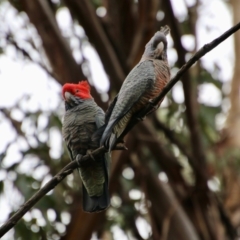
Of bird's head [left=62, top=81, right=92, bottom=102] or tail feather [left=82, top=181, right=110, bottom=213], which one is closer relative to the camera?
tail feather [left=82, top=181, right=110, bottom=213]

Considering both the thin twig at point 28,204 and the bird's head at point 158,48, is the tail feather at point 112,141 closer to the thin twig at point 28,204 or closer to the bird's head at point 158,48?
the thin twig at point 28,204

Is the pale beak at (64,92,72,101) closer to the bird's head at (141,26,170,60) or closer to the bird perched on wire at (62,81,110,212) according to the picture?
the bird perched on wire at (62,81,110,212)

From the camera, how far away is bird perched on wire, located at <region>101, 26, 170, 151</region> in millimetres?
2828

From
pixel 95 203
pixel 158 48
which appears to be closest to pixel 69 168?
pixel 95 203

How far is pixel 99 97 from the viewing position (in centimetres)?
529

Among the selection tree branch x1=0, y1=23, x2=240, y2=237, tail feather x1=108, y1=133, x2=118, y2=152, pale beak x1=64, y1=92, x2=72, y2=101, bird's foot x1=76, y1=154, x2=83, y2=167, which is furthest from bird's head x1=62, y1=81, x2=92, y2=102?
tail feather x1=108, y1=133, x2=118, y2=152

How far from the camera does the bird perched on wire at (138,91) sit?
9.28 ft

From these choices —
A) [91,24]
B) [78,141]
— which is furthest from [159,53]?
[91,24]

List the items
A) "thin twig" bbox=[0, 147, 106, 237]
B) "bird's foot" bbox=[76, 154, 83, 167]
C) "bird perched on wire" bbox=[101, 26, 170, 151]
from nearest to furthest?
"thin twig" bbox=[0, 147, 106, 237] < "bird perched on wire" bbox=[101, 26, 170, 151] < "bird's foot" bbox=[76, 154, 83, 167]

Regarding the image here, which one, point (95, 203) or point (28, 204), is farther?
point (95, 203)

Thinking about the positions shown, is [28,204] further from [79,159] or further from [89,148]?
[89,148]

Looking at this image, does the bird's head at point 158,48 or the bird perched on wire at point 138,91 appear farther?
the bird's head at point 158,48

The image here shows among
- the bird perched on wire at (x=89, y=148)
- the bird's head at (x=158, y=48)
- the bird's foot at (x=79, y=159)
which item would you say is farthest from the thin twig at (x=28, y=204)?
the bird's head at (x=158, y=48)

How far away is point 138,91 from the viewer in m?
3.00
